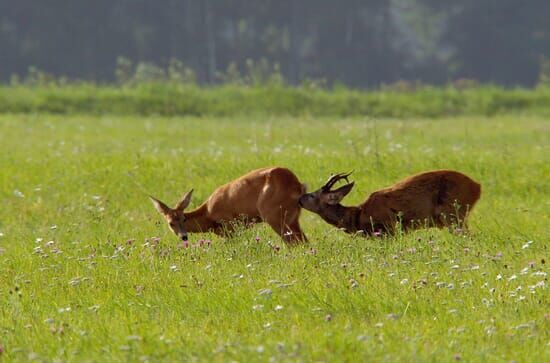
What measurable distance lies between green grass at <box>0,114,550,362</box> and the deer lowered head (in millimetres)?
134

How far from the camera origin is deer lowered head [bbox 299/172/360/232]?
32.7ft

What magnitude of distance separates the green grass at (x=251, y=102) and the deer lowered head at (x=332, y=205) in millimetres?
16428

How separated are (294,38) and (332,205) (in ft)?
157

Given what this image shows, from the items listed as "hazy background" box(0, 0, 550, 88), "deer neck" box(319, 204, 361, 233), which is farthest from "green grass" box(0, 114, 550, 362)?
"hazy background" box(0, 0, 550, 88)

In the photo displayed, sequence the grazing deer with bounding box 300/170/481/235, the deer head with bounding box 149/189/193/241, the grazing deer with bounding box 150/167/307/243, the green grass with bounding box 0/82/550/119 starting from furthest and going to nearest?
the green grass with bounding box 0/82/550/119, the deer head with bounding box 149/189/193/241, the grazing deer with bounding box 150/167/307/243, the grazing deer with bounding box 300/170/481/235

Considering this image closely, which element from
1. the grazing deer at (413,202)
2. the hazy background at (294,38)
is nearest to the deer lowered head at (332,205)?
the grazing deer at (413,202)

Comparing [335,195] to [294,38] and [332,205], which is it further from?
[294,38]

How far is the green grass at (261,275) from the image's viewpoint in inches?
237

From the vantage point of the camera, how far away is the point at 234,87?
2877 cm

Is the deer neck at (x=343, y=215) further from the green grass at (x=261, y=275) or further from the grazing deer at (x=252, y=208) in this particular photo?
the grazing deer at (x=252, y=208)

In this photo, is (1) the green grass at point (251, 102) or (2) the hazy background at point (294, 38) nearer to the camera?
(1) the green grass at point (251, 102)

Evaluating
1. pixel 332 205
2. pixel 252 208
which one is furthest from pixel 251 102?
pixel 332 205

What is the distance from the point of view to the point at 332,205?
1012cm

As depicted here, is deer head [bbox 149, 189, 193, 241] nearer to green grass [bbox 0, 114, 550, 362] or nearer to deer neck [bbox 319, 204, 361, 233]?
green grass [bbox 0, 114, 550, 362]
